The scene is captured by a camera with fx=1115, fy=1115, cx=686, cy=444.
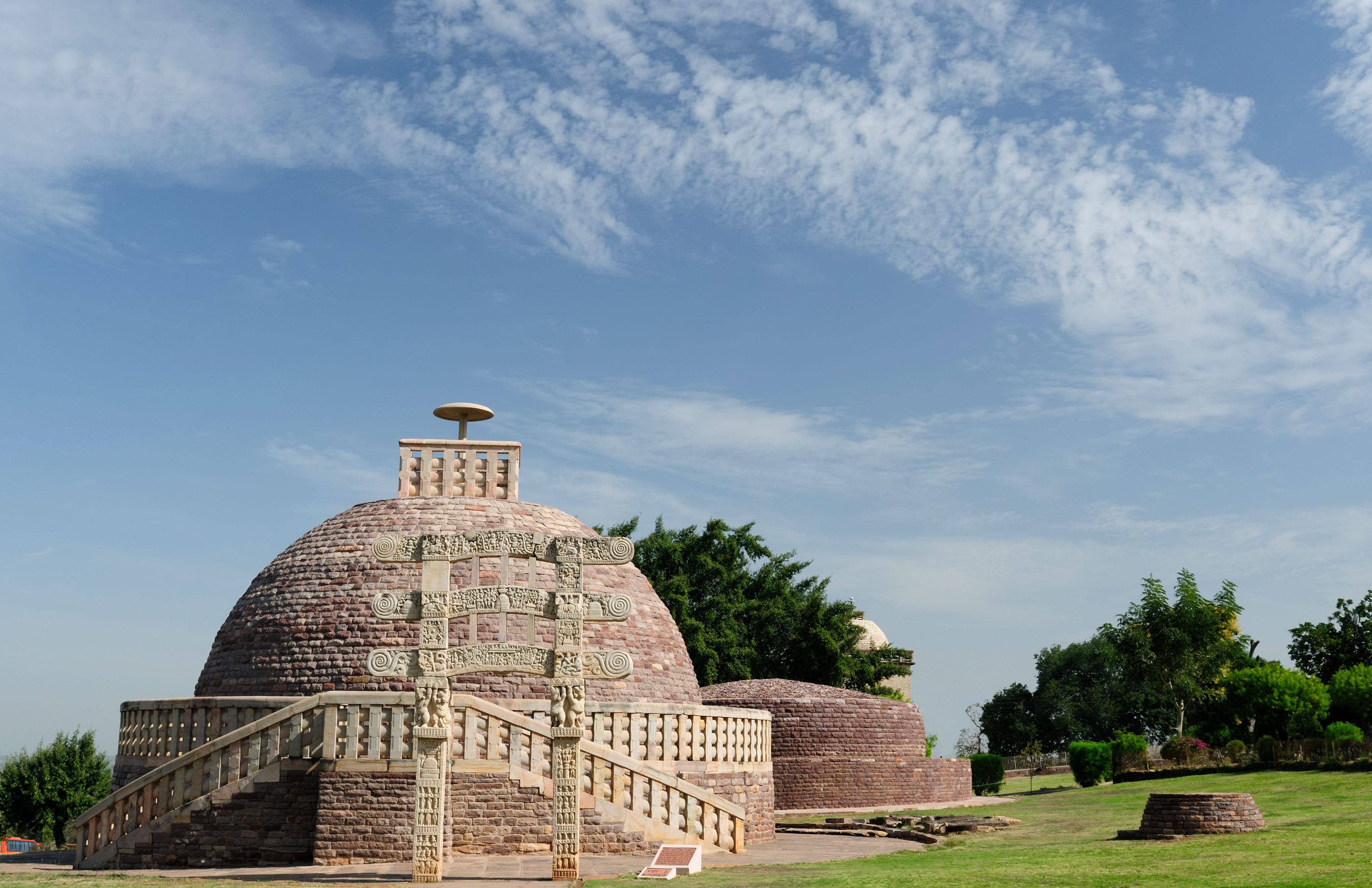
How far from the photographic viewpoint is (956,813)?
25.0 metres

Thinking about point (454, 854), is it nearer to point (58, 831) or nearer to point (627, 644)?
point (627, 644)

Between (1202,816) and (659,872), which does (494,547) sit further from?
(1202,816)

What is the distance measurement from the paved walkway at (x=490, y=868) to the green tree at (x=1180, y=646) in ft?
105

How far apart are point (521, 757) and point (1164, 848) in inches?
347

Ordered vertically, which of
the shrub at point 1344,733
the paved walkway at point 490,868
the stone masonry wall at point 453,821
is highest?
the shrub at point 1344,733

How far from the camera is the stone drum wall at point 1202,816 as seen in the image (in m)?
16.0

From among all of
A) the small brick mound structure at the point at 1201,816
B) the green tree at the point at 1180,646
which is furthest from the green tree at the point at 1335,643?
the small brick mound structure at the point at 1201,816

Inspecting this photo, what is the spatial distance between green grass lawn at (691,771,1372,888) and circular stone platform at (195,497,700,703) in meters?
5.76

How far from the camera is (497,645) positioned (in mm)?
13938

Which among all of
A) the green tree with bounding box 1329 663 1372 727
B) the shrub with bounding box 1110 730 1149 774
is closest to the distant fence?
the shrub with bounding box 1110 730 1149 774

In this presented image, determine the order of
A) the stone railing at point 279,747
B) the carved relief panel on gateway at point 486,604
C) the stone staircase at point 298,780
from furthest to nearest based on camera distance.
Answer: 1. the stone railing at point 279,747
2. the stone staircase at point 298,780
3. the carved relief panel on gateway at point 486,604

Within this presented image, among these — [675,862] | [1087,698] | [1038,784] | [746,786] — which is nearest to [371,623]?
[746,786]

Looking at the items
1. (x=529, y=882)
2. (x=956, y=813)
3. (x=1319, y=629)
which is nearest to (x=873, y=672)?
(x=956, y=813)

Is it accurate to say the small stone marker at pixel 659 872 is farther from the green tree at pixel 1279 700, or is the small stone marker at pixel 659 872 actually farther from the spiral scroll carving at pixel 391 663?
the green tree at pixel 1279 700
